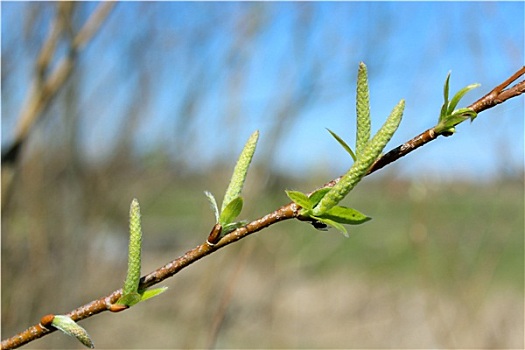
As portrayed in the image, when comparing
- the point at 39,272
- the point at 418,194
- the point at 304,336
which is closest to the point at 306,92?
the point at 418,194

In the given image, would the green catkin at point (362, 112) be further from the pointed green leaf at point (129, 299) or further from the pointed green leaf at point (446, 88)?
the pointed green leaf at point (129, 299)

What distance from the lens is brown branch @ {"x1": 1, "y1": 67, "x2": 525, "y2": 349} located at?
0.32m

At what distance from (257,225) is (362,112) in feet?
0.27

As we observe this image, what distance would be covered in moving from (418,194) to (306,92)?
390 mm

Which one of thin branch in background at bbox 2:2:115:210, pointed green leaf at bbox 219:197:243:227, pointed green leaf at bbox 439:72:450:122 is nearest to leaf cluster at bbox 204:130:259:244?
pointed green leaf at bbox 219:197:243:227

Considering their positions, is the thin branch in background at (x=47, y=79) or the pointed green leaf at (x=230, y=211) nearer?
the pointed green leaf at (x=230, y=211)

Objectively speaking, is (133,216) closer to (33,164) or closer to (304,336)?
(33,164)

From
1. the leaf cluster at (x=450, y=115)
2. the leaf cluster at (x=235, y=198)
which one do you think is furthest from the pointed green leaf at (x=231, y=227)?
the leaf cluster at (x=450, y=115)

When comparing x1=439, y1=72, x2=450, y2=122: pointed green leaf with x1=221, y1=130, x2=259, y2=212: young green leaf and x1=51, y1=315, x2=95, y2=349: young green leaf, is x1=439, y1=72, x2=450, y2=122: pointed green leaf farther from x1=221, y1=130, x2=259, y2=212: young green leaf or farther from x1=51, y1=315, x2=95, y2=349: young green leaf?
x1=51, y1=315, x2=95, y2=349: young green leaf

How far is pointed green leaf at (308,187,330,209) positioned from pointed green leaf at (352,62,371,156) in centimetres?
3

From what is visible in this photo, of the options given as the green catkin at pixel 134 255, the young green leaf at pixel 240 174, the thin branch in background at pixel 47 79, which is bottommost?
the green catkin at pixel 134 255

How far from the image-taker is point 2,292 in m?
1.30

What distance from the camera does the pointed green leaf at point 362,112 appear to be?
13.1 inches

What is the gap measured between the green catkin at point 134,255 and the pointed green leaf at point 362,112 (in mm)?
127
